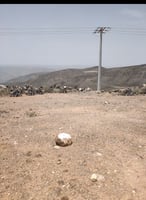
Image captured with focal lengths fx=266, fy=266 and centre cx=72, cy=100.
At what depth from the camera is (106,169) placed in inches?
198

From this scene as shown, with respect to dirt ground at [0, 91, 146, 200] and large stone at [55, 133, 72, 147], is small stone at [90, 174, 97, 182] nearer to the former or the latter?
dirt ground at [0, 91, 146, 200]

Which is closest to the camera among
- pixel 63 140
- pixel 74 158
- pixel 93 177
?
pixel 93 177

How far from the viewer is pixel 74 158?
5.46 meters

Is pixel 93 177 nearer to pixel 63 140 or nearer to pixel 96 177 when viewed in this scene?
pixel 96 177

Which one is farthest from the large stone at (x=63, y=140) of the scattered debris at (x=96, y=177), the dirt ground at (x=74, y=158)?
the scattered debris at (x=96, y=177)

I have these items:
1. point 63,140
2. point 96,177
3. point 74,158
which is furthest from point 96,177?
point 63,140

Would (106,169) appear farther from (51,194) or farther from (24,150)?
(24,150)

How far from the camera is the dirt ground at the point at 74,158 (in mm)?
4418

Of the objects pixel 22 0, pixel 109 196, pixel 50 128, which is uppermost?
pixel 22 0

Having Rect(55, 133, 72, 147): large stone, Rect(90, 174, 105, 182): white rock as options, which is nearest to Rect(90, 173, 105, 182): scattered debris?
Rect(90, 174, 105, 182): white rock

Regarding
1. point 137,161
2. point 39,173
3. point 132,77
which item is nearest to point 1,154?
point 39,173

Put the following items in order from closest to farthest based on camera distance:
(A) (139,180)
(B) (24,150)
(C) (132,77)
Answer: (A) (139,180), (B) (24,150), (C) (132,77)

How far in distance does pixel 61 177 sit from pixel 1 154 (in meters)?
1.69

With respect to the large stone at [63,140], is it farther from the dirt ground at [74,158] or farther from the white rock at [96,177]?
the white rock at [96,177]
